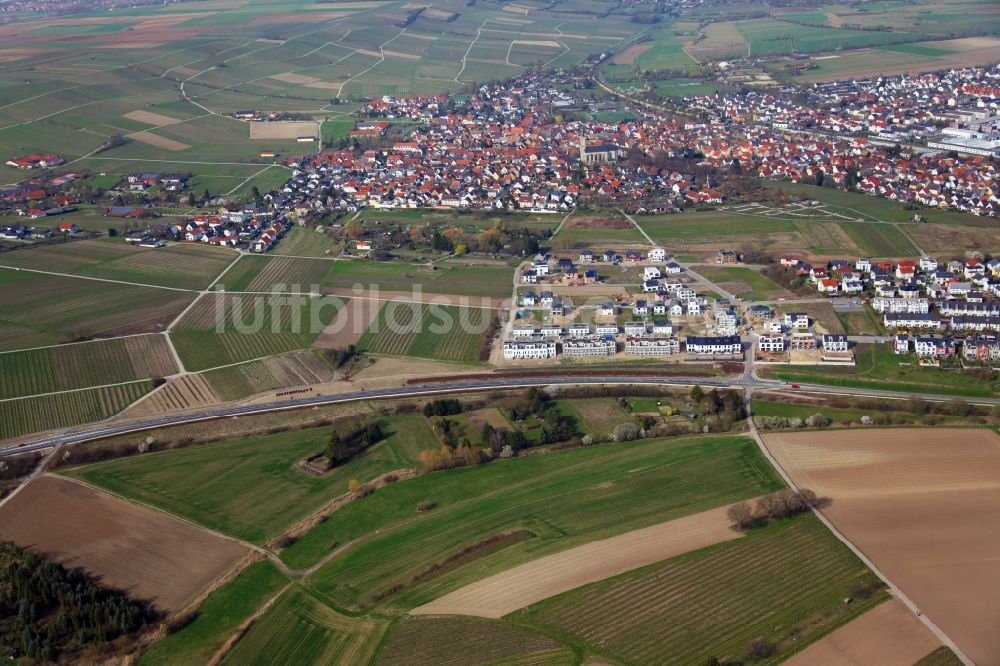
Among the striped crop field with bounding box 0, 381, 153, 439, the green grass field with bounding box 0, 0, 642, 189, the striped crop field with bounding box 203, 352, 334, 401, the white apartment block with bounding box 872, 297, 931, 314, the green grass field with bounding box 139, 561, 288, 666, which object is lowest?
the green grass field with bounding box 139, 561, 288, 666

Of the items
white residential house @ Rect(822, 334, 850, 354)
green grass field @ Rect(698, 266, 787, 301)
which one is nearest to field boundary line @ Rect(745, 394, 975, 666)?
white residential house @ Rect(822, 334, 850, 354)

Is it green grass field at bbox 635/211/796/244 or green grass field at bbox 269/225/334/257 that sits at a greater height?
green grass field at bbox 635/211/796/244

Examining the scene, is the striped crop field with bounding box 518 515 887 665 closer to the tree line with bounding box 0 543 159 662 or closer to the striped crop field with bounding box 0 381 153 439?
the tree line with bounding box 0 543 159 662

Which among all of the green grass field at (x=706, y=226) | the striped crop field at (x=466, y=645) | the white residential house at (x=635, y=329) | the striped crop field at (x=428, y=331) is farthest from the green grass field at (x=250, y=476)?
the green grass field at (x=706, y=226)

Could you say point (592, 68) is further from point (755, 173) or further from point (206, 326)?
point (206, 326)

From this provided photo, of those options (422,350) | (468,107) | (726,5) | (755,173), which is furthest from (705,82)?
(422,350)

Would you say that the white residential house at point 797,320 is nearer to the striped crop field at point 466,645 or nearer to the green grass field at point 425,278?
the green grass field at point 425,278

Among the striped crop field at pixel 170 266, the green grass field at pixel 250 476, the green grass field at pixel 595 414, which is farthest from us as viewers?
the striped crop field at pixel 170 266
